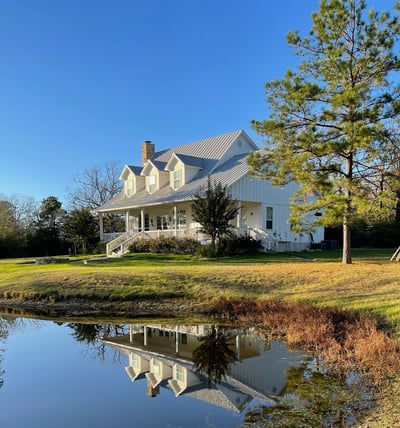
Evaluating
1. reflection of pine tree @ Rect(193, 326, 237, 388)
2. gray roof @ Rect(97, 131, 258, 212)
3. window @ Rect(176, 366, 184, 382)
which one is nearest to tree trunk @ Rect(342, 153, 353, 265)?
reflection of pine tree @ Rect(193, 326, 237, 388)

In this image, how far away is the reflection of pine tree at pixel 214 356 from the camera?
770cm

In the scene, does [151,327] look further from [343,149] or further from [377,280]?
[343,149]

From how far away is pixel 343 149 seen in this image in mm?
15695

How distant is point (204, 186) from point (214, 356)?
17.6m

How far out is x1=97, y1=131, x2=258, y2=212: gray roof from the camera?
25.8 m

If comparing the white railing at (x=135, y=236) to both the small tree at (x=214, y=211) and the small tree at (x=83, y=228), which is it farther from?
the small tree at (x=83, y=228)

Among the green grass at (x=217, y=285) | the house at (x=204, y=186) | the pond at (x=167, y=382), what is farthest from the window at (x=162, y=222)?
the pond at (x=167, y=382)

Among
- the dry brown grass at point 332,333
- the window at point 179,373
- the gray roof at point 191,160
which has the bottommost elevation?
the window at point 179,373

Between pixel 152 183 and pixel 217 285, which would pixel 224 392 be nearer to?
pixel 217 285

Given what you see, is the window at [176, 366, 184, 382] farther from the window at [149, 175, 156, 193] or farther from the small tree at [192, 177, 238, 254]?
the window at [149, 175, 156, 193]

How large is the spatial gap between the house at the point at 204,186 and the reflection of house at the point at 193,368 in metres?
14.4

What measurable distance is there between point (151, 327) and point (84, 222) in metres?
23.9

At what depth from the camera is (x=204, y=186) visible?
83.5 ft

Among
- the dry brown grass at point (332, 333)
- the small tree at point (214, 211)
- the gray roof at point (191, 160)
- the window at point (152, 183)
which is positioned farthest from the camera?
the window at point (152, 183)
